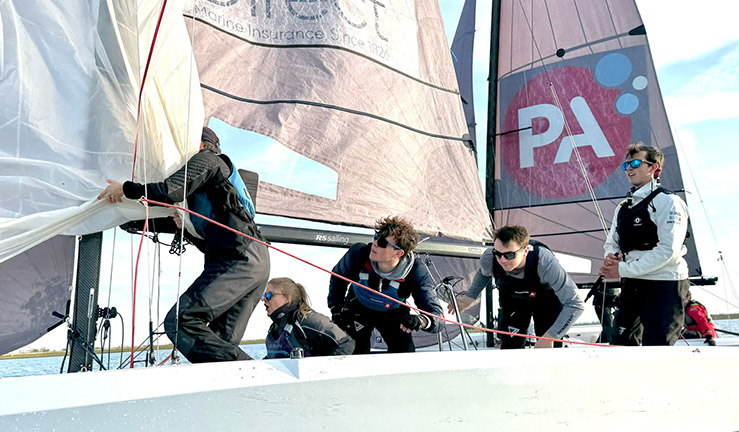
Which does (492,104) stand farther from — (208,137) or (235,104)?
(208,137)

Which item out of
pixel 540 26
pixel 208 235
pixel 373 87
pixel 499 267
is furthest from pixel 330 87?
pixel 540 26

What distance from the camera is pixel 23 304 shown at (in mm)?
2129

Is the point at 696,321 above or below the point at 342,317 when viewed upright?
below

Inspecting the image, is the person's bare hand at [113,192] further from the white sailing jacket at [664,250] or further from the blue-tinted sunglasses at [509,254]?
the white sailing jacket at [664,250]

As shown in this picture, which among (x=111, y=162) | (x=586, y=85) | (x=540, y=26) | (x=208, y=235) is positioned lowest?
(x=208, y=235)

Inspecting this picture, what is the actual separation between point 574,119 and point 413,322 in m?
5.21

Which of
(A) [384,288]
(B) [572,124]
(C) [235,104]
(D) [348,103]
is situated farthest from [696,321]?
(C) [235,104]

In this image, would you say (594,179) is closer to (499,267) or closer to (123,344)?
(499,267)

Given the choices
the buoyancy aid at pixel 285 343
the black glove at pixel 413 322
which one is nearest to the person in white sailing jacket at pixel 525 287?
the black glove at pixel 413 322

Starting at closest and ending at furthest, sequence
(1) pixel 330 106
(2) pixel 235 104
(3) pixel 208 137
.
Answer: (3) pixel 208 137 → (2) pixel 235 104 → (1) pixel 330 106

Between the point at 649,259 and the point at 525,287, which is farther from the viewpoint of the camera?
the point at 525,287

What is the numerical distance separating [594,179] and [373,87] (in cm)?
380

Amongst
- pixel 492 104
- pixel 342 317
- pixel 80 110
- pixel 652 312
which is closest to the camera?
pixel 80 110

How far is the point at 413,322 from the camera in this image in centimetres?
266
